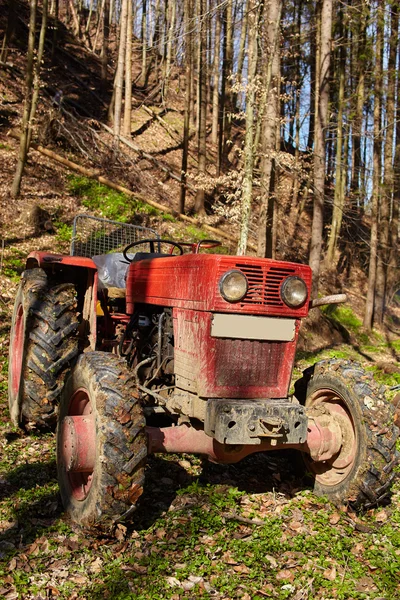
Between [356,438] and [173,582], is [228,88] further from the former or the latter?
[173,582]

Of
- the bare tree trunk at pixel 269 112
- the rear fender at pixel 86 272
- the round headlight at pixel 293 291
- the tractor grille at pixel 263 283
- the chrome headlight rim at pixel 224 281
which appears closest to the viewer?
the chrome headlight rim at pixel 224 281

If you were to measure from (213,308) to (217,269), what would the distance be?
9.9 inches

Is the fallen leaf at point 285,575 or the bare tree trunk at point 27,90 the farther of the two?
the bare tree trunk at point 27,90

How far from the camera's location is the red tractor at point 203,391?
3.34 m

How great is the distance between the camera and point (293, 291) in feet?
12.1

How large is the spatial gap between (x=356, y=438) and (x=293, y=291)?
3.96ft

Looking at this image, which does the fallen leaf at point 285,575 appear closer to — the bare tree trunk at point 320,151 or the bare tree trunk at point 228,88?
the bare tree trunk at point 320,151

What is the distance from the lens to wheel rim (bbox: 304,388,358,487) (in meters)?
4.06

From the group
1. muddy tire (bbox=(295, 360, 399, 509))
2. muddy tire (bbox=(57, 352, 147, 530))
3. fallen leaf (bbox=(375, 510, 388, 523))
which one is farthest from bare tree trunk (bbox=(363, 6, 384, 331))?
muddy tire (bbox=(57, 352, 147, 530))

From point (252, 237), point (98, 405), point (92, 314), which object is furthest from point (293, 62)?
point (98, 405)

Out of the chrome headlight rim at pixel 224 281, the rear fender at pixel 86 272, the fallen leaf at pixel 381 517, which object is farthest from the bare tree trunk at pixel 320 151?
the chrome headlight rim at pixel 224 281

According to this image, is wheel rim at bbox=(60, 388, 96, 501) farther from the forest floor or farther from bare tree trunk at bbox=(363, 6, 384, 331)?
bare tree trunk at bbox=(363, 6, 384, 331)

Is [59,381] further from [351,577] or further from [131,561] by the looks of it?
[351,577]

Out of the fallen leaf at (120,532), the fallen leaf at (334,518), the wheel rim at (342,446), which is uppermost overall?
the wheel rim at (342,446)
